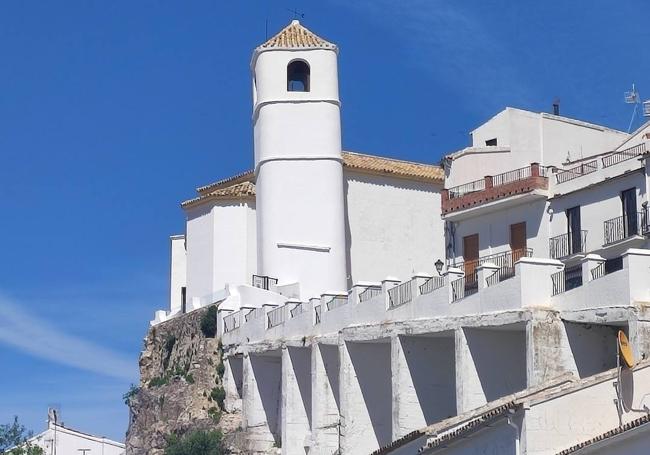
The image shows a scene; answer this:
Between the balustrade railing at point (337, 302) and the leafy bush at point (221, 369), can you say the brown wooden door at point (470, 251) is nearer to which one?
the balustrade railing at point (337, 302)

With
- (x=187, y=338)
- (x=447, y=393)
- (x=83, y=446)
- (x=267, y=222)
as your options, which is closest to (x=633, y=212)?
(x=447, y=393)

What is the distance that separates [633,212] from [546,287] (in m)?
8.79

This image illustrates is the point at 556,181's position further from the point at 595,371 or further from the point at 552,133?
the point at 595,371

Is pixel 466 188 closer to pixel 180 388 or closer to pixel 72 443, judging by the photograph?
pixel 180 388

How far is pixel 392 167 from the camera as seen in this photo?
63.5m

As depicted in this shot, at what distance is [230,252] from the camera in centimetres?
6275

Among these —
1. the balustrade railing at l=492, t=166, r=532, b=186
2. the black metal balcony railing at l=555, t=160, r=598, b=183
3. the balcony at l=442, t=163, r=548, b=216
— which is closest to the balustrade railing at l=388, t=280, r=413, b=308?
the balcony at l=442, t=163, r=548, b=216

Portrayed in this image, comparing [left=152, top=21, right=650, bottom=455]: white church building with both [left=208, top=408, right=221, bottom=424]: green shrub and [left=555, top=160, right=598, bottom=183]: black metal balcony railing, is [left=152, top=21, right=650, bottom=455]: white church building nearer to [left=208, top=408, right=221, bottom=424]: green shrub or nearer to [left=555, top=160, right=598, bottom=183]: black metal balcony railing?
[left=555, top=160, right=598, bottom=183]: black metal balcony railing

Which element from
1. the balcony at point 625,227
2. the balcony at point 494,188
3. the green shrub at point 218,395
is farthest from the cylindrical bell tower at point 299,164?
the balcony at point 625,227

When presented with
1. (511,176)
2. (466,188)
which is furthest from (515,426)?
(466,188)

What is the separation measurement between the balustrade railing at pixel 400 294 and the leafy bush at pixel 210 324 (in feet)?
47.2

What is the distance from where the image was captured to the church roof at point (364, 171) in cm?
6278

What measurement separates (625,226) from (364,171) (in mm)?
17799

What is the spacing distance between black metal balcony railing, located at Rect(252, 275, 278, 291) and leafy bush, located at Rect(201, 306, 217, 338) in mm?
2045
